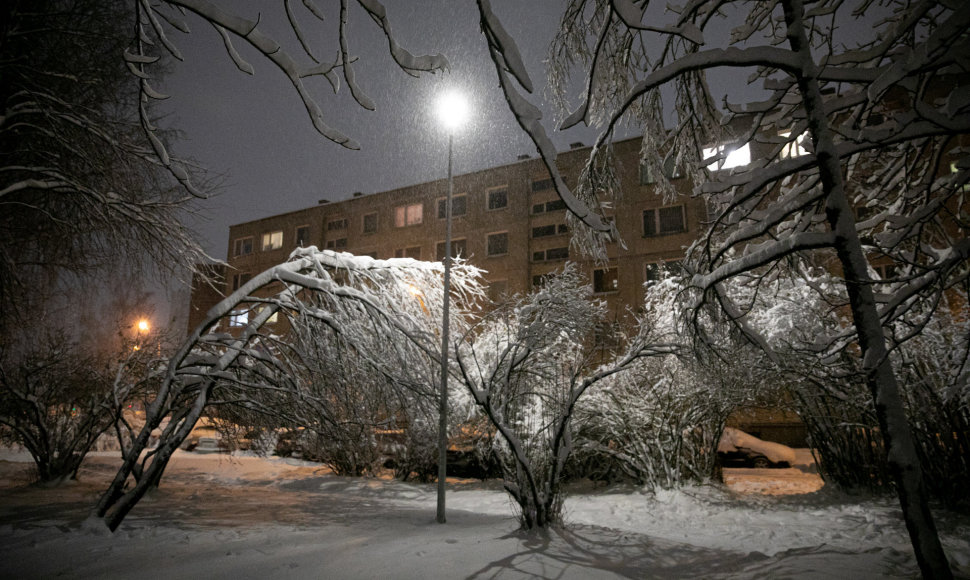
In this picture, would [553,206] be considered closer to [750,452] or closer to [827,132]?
[750,452]

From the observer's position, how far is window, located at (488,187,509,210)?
3098 cm

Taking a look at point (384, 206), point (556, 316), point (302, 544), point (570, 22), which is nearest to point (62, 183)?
point (302, 544)

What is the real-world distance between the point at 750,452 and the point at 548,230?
53.4 feet

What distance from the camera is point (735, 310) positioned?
488 centimetres

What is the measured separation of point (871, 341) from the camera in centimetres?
356

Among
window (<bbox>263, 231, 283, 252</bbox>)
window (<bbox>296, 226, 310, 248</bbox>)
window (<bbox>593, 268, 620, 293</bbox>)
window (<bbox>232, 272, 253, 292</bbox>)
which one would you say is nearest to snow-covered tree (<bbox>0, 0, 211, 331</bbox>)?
window (<bbox>593, 268, 620, 293</bbox>)

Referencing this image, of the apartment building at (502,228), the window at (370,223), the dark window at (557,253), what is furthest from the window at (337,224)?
the dark window at (557,253)

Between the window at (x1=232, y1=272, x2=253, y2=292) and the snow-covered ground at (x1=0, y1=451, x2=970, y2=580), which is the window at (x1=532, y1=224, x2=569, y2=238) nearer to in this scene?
the snow-covered ground at (x1=0, y1=451, x2=970, y2=580)

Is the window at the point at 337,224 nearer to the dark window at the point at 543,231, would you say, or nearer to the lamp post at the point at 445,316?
the dark window at the point at 543,231

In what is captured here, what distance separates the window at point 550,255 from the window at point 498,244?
6.74 ft

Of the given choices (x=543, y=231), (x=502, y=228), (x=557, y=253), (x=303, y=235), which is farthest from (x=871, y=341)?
(x=303, y=235)

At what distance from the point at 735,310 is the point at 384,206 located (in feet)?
108

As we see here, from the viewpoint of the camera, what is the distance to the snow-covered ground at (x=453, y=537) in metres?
5.20

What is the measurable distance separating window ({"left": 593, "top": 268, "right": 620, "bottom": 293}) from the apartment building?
57mm
